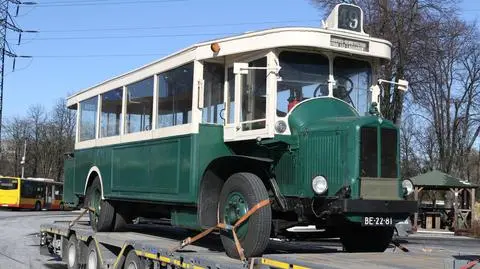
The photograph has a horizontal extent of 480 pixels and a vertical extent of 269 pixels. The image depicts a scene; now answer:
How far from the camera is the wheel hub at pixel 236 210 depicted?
7.27 m

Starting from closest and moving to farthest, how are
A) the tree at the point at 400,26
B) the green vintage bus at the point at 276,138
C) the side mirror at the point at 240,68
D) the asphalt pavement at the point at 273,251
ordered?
the asphalt pavement at the point at 273,251, the green vintage bus at the point at 276,138, the side mirror at the point at 240,68, the tree at the point at 400,26

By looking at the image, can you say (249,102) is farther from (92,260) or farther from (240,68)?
(92,260)

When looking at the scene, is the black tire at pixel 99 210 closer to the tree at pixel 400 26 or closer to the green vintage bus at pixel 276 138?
the green vintage bus at pixel 276 138

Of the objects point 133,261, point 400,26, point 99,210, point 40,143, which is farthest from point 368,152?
point 40,143

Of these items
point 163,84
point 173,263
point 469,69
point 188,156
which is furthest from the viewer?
point 469,69

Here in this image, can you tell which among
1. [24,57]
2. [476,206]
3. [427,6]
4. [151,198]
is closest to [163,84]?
[151,198]

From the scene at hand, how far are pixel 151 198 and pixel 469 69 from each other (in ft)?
132

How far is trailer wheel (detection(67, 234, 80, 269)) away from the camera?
1148 cm

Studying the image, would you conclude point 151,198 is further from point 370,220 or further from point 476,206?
point 476,206

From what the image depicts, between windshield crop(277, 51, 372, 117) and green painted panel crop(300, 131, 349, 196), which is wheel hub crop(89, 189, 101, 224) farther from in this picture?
green painted panel crop(300, 131, 349, 196)

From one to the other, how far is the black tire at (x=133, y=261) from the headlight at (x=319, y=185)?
10.2ft

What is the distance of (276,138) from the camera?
7.50 meters

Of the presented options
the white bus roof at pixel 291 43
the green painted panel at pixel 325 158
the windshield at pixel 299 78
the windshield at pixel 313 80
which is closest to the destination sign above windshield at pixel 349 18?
the white bus roof at pixel 291 43

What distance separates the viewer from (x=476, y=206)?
33.7m
